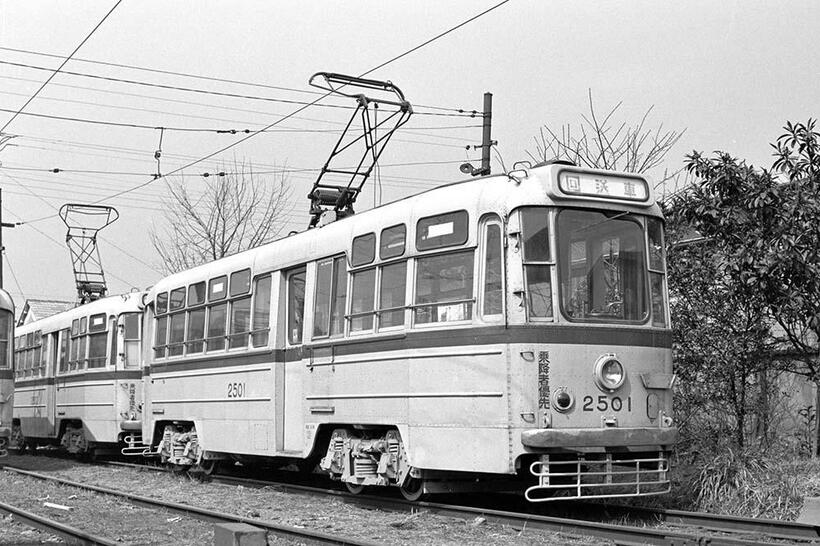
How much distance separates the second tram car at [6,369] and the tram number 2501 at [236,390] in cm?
560

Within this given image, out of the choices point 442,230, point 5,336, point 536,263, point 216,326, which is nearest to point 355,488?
point 442,230

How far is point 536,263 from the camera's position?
367 inches

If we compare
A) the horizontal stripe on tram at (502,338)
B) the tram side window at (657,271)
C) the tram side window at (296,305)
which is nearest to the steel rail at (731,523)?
the horizontal stripe on tram at (502,338)

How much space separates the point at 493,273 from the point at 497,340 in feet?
2.02

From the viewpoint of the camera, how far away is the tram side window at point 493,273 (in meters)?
9.41

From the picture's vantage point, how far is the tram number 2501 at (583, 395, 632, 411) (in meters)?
9.31

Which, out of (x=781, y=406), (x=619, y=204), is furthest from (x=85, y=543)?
(x=781, y=406)

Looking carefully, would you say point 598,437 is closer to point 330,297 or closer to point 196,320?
point 330,297

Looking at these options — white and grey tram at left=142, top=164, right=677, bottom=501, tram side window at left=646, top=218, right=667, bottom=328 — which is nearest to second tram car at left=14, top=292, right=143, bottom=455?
white and grey tram at left=142, top=164, right=677, bottom=501

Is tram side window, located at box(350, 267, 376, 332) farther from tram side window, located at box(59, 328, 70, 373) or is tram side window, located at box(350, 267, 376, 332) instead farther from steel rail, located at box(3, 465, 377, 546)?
tram side window, located at box(59, 328, 70, 373)

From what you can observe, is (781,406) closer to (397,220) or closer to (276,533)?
(397,220)

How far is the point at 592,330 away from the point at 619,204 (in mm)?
1243

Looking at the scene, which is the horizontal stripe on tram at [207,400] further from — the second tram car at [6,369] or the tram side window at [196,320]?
the second tram car at [6,369]

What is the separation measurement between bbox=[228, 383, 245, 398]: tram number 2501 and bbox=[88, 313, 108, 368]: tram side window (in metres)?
6.58
